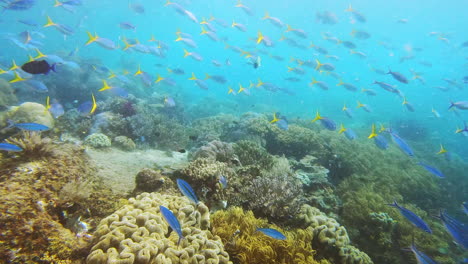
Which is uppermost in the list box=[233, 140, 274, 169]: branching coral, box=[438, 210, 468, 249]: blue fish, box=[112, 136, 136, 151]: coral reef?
box=[438, 210, 468, 249]: blue fish

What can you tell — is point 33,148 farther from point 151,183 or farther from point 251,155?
point 251,155

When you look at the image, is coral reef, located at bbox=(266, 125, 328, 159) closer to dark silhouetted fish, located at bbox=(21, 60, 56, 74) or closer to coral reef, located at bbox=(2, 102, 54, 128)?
dark silhouetted fish, located at bbox=(21, 60, 56, 74)

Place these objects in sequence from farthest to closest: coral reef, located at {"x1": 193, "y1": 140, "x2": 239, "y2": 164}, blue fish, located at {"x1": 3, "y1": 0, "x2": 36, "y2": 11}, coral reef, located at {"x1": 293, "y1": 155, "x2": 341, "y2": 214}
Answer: blue fish, located at {"x1": 3, "y1": 0, "x2": 36, "y2": 11}, coral reef, located at {"x1": 193, "y1": 140, "x2": 239, "y2": 164}, coral reef, located at {"x1": 293, "y1": 155, "x2": 341, "y2": 214}

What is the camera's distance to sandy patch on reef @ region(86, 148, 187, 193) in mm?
5121

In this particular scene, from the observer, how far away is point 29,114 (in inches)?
278

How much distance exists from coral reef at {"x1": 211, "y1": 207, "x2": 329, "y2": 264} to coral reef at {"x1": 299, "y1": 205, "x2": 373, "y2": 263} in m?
0.49

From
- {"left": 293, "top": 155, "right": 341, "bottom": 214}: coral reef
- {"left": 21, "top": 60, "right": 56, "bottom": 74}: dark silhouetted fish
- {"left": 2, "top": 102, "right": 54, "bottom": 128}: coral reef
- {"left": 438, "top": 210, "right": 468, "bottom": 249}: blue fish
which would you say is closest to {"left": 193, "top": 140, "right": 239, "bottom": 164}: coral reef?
{"left": 293, "top": 155, "right": 341, "bottom": 214}: coral reef

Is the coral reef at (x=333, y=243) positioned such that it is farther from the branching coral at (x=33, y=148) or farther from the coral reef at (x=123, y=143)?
the coral reef at (x=123, y=143)

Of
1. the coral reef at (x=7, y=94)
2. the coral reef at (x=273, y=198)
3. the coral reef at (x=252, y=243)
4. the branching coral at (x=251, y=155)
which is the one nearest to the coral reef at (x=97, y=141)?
the branching coral at (x=251, y=155)

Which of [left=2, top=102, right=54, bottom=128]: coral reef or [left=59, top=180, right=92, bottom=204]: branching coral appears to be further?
[left=2, top=102, right=54, bottom=128]: coral reef

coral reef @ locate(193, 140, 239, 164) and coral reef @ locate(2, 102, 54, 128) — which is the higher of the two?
coral reef @ locate(193, 140, 239, 164)

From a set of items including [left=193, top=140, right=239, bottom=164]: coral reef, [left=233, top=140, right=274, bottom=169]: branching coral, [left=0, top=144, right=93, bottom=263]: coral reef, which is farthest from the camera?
[left=233, top=140, right=274, bottom=169]: branching coral

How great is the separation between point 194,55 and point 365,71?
13717 cm

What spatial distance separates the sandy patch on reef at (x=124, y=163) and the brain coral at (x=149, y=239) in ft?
5.97
